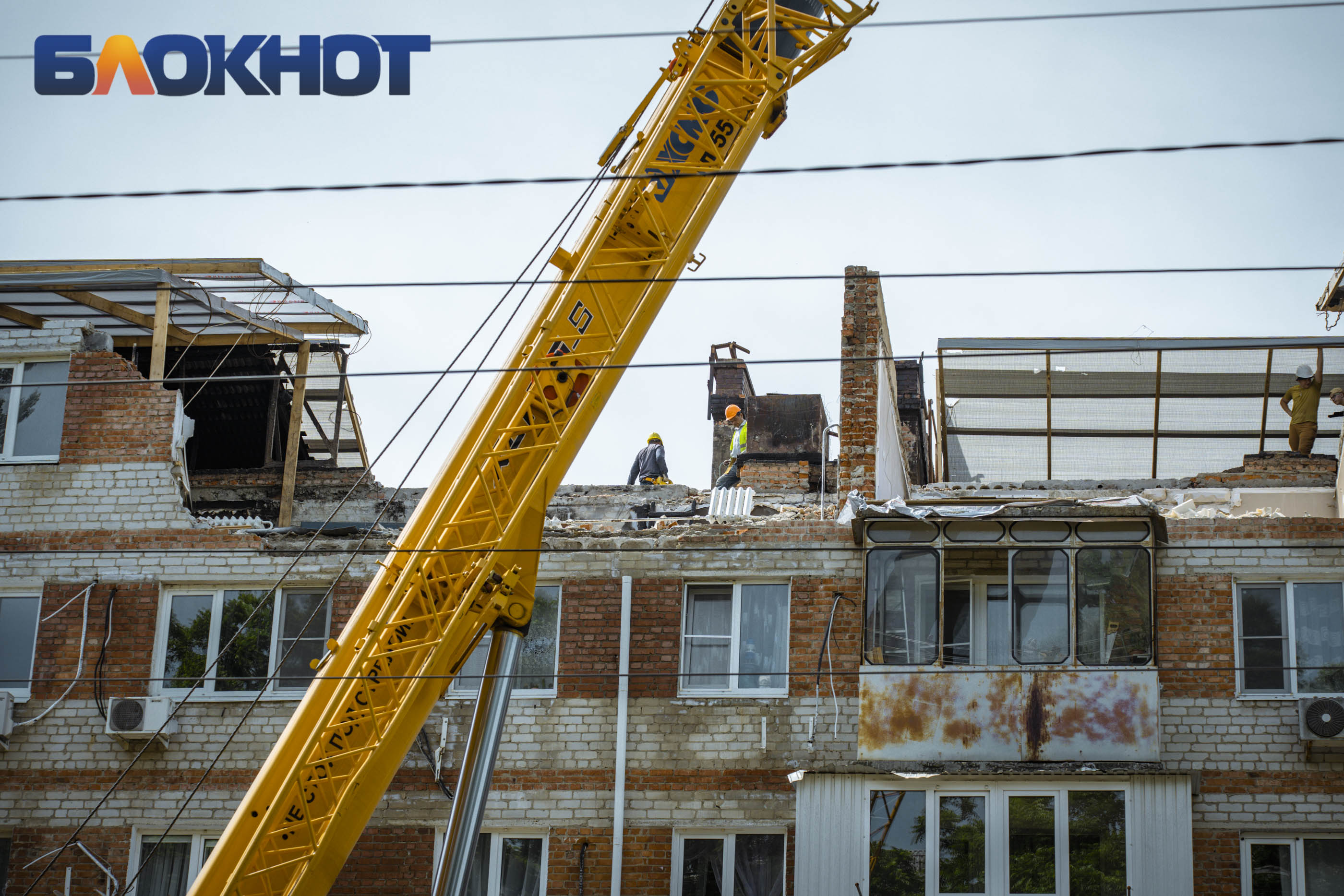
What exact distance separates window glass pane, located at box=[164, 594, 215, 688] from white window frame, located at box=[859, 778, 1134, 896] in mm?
7942

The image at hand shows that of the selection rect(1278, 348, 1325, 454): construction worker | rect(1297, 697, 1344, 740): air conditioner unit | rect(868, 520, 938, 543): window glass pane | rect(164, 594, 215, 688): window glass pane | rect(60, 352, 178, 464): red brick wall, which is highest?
rect(1278, 348, 1325, 454): construction worker

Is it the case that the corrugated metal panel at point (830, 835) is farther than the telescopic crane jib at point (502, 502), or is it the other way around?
the corrugated metal panel at point (830, 835)

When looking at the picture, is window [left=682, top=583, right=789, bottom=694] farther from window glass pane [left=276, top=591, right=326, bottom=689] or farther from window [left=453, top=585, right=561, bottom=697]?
window glass pane [left=276, top=591, right=326, bottom=689]

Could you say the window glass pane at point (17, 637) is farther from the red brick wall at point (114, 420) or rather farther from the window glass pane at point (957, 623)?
the window glass pane at point (957, 623)

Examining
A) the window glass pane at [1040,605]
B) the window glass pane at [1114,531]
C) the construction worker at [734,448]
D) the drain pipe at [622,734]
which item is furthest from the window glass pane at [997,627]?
the construction worker at [734,448]

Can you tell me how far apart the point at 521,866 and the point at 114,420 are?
7.54 meters

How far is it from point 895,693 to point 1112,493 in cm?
560

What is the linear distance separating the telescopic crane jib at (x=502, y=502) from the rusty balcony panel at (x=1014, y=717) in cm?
531

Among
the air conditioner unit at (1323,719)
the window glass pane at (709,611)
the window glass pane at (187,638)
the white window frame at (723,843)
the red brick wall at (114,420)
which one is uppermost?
the red brick wall at (114,420)

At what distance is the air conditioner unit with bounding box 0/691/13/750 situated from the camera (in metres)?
15.8

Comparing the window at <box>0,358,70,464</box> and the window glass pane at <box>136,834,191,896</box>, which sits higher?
the window at <box>0,358,70,464</box>

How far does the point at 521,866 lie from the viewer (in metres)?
15.1

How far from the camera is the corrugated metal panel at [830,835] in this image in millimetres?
14352

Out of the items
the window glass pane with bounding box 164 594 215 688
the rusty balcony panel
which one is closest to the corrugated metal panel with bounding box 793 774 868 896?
the rusty balcony panel
